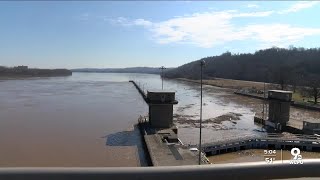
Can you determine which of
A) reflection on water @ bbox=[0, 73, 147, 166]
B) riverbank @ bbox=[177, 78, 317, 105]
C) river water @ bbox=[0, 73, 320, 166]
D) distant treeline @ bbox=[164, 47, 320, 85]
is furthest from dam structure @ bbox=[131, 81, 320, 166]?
distant treeline @ bbox=[164, 47, 320, 85]

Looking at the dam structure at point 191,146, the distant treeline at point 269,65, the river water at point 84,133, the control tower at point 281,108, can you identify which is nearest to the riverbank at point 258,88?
the distant treeline at point 269,65

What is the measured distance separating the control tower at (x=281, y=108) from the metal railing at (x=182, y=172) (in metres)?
34.1

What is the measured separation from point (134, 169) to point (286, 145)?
26147 millimetres

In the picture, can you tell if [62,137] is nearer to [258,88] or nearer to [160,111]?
[160,111]

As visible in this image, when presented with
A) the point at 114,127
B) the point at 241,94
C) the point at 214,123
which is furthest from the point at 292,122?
the point at 241,94

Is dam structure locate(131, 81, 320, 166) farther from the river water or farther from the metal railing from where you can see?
the metal railing

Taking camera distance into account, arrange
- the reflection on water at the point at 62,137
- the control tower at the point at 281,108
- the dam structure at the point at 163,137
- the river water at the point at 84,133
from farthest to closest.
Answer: the control tower at the point at 281,108
the river water at the point at 84,133
the reflection on water at the point at 62,137
the dam structure at the point at 163,137

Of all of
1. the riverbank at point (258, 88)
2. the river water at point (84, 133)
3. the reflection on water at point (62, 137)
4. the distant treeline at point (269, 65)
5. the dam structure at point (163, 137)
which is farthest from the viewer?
the distant treeline at point (269, 65)

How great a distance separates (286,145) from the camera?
26.6 meters

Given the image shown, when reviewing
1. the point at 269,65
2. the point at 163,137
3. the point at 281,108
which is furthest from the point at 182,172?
the point at 269,65

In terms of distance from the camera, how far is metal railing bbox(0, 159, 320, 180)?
2168mm

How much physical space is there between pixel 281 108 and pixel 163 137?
14010 millimetres

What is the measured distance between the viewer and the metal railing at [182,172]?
2168 millimetres

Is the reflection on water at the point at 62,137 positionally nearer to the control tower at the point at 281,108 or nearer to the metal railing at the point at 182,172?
the control tower at the point at 281,108
